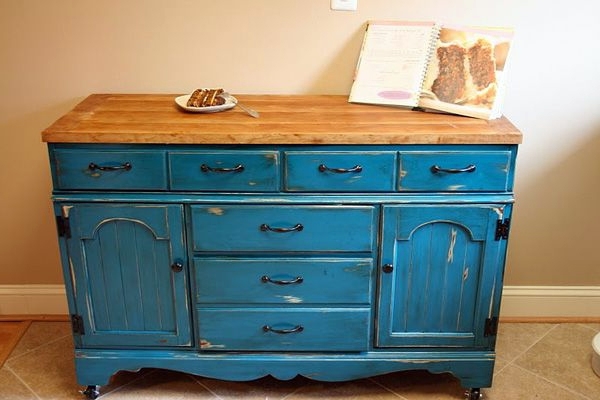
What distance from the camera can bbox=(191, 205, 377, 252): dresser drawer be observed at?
182 centimetres

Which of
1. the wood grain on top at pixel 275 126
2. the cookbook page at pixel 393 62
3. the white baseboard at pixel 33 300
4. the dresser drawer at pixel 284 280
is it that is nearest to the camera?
the wood grain on top at pixel 275 126

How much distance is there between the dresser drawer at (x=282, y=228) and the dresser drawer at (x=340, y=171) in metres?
0.06

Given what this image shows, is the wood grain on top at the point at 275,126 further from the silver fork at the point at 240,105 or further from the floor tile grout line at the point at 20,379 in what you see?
the floor tile grout line at the point at 20,379

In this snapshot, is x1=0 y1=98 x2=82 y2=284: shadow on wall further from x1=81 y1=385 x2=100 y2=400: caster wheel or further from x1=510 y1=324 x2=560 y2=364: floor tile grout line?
x1=510 y1=324 x2=560 y2=364: floor tile grout line

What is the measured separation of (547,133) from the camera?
227 cm

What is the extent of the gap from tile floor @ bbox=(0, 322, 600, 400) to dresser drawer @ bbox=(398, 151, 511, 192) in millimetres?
736

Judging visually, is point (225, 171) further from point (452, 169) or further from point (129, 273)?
point (452, 169)

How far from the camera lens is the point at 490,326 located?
1.96 m

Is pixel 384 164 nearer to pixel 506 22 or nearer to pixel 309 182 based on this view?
pixel 309 182

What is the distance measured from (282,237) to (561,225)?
3.88ft

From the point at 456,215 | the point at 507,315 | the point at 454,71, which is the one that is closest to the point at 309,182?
the point at 456,215

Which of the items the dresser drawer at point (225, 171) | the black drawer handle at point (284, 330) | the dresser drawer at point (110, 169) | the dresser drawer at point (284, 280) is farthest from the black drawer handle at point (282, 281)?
the dresser drawer at point (110, 169)

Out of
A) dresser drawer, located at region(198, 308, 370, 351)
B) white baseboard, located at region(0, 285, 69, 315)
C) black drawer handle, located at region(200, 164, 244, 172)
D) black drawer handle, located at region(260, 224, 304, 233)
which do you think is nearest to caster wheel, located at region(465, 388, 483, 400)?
dresser drawer, located at region(198, 308, 370, 351)

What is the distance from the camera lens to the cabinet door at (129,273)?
6.01 feet
